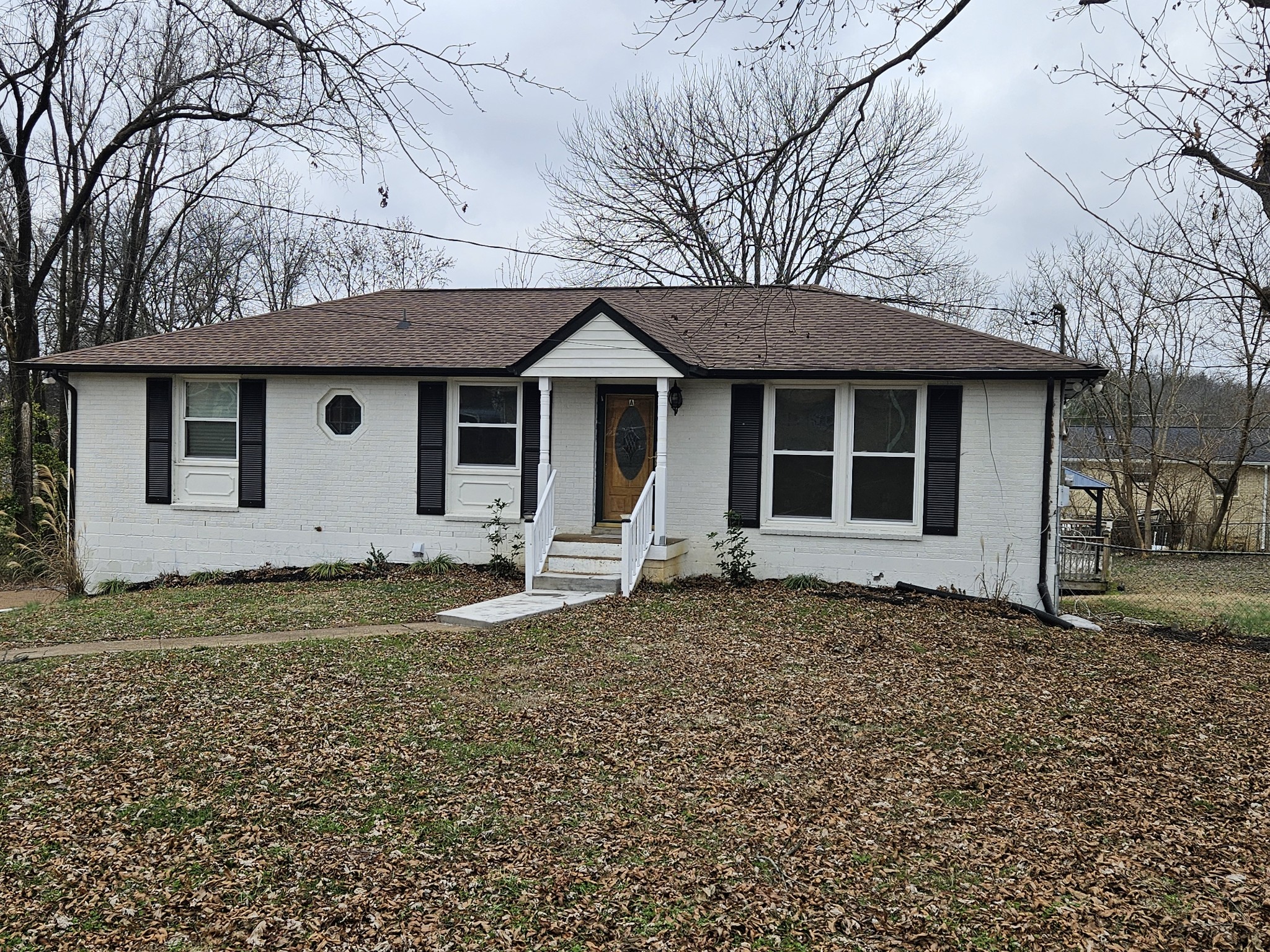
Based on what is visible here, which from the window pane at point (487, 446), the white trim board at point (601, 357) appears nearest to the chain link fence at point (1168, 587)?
the white trim board at point (601, 357)

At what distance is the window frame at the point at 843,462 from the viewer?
1223cm

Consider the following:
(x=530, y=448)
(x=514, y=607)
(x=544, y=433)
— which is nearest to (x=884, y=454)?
(x=544, y=433)

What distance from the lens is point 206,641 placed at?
9.19 metres

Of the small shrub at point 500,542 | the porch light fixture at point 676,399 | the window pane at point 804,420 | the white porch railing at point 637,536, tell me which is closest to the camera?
the white porch railing at point 637,536

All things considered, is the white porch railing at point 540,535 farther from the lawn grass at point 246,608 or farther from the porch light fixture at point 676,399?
the porch light fixture at point 676,399

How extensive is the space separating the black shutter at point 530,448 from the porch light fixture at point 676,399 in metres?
Answer: 1.87

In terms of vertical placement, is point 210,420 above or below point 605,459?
above

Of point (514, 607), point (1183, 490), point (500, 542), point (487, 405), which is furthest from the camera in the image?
point (1183, 490)

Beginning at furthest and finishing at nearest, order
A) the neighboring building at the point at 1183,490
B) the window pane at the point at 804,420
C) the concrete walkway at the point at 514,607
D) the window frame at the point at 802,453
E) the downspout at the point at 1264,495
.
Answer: the downspout at the point at 1264,495 < the neighboring building at the point at 1183,490 < the window pane at the point at 804,420 < the window frame at the point at 802,453 < the concrete walkway at the point at 514,607

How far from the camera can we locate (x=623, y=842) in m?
4.69

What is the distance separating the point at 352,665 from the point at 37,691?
2224 millimetres

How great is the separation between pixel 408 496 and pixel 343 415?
151cm

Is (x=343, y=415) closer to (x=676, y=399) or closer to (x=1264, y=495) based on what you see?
(x=676, y=399)

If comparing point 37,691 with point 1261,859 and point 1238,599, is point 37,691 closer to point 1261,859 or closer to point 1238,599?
point 1261,859
